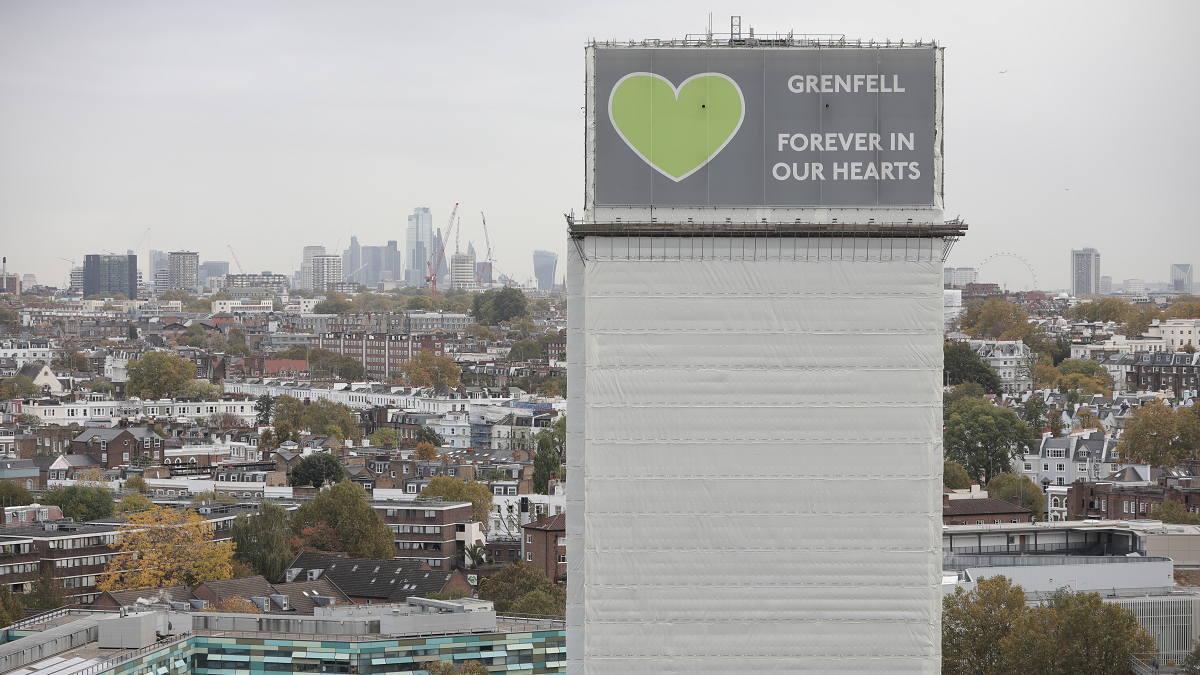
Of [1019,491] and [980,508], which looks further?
[1019,491]

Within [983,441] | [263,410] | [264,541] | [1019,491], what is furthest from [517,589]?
[263,410]

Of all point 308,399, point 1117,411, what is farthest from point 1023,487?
point 308,399

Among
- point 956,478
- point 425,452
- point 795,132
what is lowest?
point 956,478

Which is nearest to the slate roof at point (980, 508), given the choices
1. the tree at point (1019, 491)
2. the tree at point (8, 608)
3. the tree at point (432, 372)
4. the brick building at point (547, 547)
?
the tree at point (1019, 491)

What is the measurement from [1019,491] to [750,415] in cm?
6388

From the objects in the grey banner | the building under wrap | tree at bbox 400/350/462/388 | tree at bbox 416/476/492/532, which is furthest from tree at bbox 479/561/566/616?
tree at bbox 400/350/462/388

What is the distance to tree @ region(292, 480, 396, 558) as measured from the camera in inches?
2682

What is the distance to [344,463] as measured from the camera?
317 feet

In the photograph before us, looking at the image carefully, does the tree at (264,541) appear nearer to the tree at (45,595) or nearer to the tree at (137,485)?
the tree at (45,595)

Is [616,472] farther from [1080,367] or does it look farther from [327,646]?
[1080,367]

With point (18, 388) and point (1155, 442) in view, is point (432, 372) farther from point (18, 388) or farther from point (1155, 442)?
point (1155, 442)

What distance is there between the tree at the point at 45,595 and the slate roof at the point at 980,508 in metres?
Answer: 41.5

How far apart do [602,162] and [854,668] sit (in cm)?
1072

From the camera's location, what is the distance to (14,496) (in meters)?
81.4
